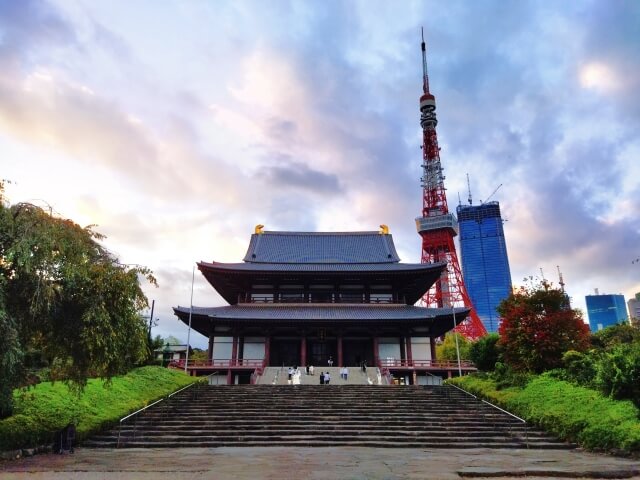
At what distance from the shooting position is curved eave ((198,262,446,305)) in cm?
3700

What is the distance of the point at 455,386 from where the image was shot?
25.6 m

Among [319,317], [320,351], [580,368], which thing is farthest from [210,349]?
[580,368]

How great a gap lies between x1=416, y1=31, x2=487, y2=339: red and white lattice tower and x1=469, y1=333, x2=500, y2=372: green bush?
3414 cm

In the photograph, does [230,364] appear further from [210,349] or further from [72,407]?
[72,407]

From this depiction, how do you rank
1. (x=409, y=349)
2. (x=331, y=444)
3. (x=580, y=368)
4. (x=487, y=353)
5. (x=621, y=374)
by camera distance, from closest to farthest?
(x=621, y=374) < (x=331, y=444) < (x=580, y=368) < (x=487, y=353) < (x=409, y=349)

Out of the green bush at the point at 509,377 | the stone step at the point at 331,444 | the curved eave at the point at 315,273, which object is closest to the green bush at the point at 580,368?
the green bush at the point at 509,377

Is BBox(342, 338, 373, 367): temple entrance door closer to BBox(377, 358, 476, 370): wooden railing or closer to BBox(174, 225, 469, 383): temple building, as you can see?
BBox(174, 225, 469, 383): temple building

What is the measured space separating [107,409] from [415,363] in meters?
22.3

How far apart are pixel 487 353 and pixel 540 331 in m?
6.95

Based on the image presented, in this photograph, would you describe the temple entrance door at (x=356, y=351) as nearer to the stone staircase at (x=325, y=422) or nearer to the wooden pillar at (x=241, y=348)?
the wooden pillar at (x=241, y=348)

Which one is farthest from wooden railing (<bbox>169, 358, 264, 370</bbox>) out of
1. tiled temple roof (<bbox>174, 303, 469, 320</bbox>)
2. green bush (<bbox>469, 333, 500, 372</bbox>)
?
green bush (<bbox>469, 333, 500, 372</bbox>)

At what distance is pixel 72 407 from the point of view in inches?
634

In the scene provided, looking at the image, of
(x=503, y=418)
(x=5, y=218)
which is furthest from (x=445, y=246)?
(x=5, y=218)

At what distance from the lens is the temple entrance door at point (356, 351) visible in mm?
36656
